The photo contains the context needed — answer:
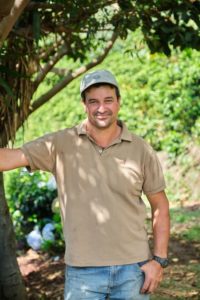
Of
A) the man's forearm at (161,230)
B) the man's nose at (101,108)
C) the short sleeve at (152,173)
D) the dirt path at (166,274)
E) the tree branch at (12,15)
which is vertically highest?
the tree branch at (12,15)

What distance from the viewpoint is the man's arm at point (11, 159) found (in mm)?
2654

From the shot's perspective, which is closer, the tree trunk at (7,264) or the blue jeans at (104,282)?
the blue jeans at (104,282)

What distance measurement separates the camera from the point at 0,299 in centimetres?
430

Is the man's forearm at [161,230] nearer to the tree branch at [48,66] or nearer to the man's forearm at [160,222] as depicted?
the man's forearm at [160,222]

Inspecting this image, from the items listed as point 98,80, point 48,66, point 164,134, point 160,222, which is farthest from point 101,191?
point 164,134

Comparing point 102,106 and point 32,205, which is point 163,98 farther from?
point 102,106

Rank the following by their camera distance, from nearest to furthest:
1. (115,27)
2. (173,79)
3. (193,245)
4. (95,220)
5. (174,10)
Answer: (95,220) → (174,10) → (115,27) → (193,245) → (173,79)

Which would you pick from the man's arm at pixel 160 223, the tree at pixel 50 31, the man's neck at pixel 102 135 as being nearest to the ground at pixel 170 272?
the tree at pixel 50 31

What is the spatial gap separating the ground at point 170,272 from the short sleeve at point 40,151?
96.8 inches

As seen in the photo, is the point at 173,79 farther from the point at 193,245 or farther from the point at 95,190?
the point at 95,190

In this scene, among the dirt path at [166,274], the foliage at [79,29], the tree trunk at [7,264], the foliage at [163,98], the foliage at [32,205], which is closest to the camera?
the foliage at [79,29]

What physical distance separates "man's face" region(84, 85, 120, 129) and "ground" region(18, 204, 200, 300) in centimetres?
255

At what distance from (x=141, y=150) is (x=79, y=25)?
182cm

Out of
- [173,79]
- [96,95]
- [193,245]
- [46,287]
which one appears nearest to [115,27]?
[96,95]
